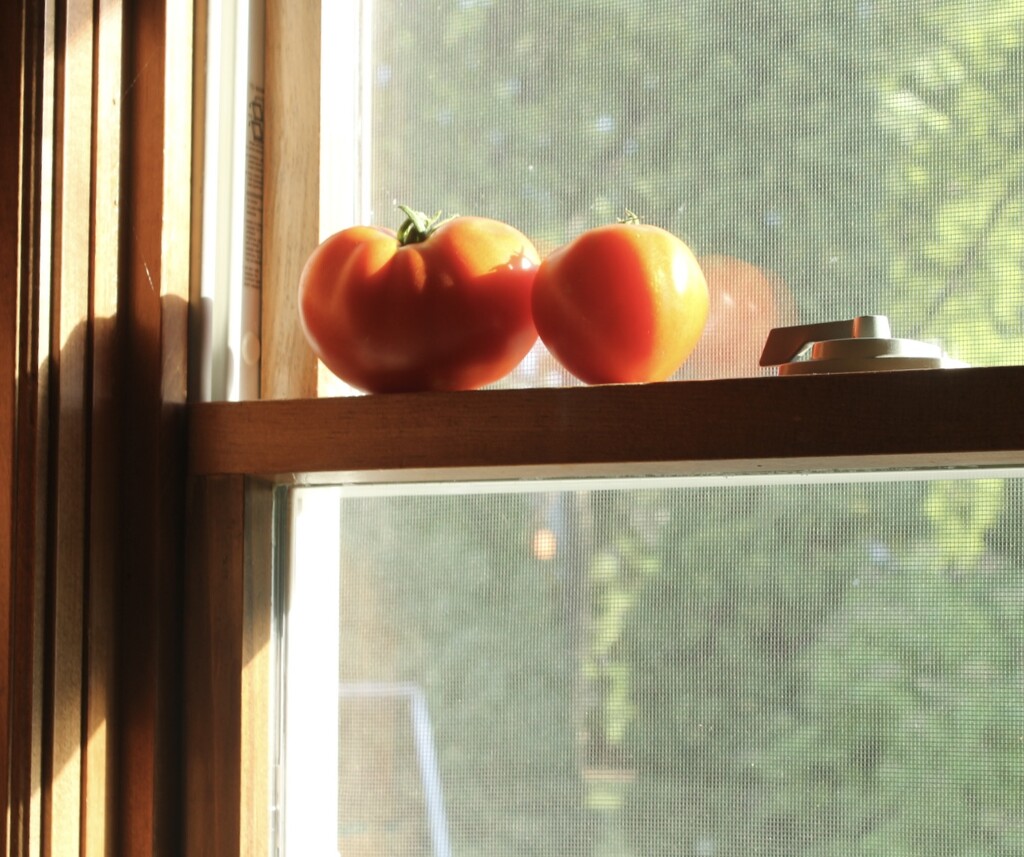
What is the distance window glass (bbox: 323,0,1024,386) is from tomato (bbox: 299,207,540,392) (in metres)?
0.09

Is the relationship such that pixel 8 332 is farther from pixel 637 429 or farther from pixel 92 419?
pixel 637 429

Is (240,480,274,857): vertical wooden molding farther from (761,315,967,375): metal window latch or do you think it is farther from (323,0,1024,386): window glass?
(761,315,967,375): metal window latch

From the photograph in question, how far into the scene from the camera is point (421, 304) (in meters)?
0.73

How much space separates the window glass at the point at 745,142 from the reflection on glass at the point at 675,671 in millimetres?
118

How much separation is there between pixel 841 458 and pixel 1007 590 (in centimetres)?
16

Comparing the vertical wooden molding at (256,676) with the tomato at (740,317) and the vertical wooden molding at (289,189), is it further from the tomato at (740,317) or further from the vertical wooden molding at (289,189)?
the tomato at (740,317)

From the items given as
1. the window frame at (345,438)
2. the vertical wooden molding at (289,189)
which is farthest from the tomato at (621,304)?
the vertical wooden molding at (289,189)

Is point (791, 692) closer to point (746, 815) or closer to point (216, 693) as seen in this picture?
point (746, 815)

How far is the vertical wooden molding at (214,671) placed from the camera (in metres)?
0.79

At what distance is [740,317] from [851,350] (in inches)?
4.7

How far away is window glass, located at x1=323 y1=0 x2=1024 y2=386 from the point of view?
2.50 feet

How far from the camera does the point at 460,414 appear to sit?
73cm

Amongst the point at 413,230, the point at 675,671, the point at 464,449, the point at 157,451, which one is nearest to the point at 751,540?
the point at 675,671

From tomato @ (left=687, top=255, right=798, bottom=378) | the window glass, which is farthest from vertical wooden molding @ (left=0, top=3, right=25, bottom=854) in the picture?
tomato @ (left=687, top=255, right=798, bottom=378)
